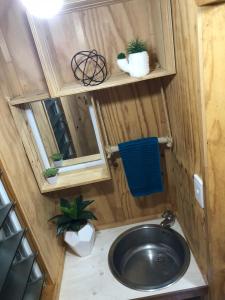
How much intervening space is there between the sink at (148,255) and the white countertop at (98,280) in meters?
0.04

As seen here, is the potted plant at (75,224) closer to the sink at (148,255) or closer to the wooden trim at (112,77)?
the sink at (148,255)

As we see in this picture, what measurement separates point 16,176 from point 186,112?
2.57ft

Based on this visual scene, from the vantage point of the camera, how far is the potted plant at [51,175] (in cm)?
142

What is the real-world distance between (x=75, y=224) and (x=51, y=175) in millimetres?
310

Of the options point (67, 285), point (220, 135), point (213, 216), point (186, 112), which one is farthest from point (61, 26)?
point (67, 285)

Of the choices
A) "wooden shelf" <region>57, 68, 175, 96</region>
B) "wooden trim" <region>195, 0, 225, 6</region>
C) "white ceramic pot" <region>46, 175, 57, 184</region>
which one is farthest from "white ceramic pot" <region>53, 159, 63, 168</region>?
"wooden trim" <region>195, 0, 225, 6</region>

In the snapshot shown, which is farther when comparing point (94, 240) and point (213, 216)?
point (94, 240)

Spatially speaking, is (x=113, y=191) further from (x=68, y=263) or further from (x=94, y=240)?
(x=68, y=263)

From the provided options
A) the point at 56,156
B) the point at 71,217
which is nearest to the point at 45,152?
the point at 56,156

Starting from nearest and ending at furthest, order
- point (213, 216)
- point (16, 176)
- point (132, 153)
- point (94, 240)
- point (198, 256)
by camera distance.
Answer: point (213, 216), point (16, 176), point (198, 256), point (132, 153), point (94, 240)

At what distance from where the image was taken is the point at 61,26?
3.93ft

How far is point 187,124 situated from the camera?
1.07 meters

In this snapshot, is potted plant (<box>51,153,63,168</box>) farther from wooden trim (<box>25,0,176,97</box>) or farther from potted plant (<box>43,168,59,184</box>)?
wooden trim (<box>25,0,176,97</box>)

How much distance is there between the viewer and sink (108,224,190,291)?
142cm
